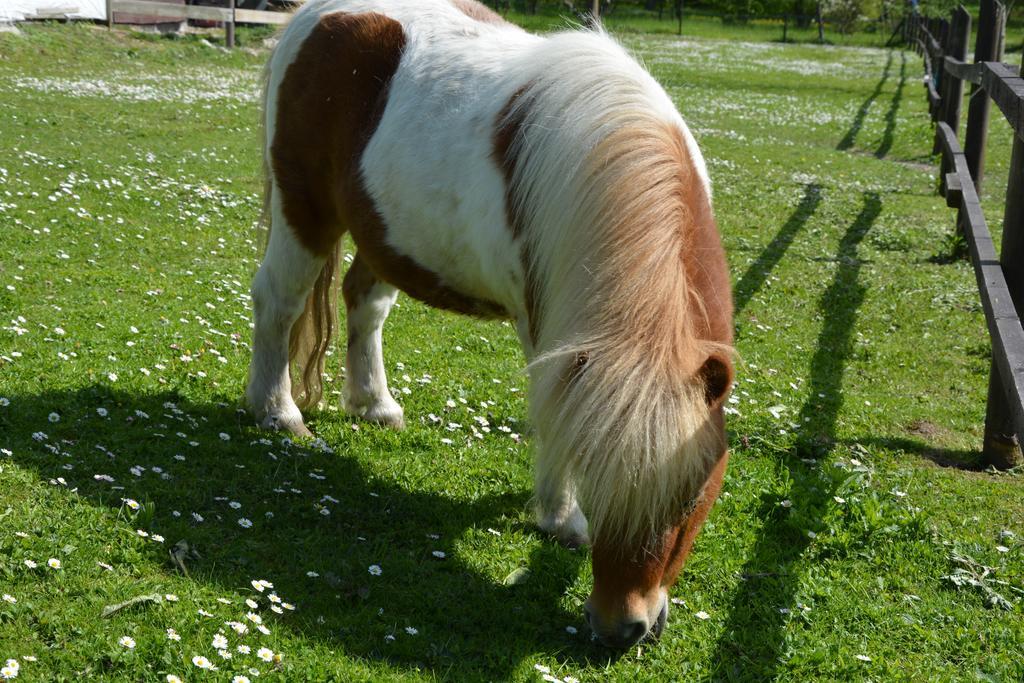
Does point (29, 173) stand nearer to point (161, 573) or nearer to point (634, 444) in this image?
point (161, 573)

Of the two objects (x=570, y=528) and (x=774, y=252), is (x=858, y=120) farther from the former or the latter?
(x=570, y=528)

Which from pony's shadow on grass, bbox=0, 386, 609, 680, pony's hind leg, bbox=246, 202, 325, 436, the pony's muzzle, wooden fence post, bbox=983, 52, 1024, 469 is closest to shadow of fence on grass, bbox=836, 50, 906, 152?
wooden fence post, bbox=983, 52, 1024, 469

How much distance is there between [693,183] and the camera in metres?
3.74

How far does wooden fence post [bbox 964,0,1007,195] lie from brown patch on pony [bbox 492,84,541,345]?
7.81 m

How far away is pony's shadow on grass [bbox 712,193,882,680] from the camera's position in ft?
12.1

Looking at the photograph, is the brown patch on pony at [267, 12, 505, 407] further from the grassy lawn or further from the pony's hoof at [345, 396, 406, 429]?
the grassy lawn

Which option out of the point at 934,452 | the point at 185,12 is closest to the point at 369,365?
the point at 934,452

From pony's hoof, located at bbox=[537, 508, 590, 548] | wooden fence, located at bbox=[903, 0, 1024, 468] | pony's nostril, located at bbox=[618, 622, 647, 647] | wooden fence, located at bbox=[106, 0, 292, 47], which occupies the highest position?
wooden fence, located at bbox=[106, 0, 292, 47]

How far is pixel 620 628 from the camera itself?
3.29 m

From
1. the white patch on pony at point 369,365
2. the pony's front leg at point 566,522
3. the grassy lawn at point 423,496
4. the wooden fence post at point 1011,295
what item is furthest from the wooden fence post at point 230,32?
the pony's front leg at point 566,522

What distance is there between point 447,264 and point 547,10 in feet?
162

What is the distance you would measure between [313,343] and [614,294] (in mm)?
2740

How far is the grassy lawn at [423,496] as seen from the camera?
3.41 meters

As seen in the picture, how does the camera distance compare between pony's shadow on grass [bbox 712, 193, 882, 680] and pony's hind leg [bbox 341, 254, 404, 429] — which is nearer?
pony's shadow on grass [bbox 712, 193, 882, 680]
